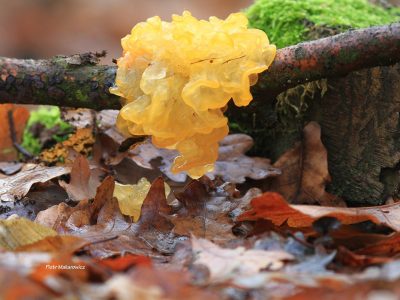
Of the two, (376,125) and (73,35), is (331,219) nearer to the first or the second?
(376,125)

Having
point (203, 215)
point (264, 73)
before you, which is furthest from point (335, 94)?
point (203, 215)

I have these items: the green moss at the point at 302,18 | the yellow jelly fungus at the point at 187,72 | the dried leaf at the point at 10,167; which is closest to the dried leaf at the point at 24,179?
the dried leaf at the point at 10,167

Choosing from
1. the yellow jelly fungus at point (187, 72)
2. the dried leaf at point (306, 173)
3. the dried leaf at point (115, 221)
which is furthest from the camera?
the dried leaf at point (306, 173)

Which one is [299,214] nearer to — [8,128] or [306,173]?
[306,173]

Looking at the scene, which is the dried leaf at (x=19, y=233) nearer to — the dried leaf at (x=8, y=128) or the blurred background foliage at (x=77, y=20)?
the dried leaf at (x=8, y=128)

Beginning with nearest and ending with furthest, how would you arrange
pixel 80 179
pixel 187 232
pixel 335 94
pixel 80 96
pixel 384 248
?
1. pixel 384 248
2. pixel 187 232
3. pixel 80 96
4. pixel 80 179
5. pixel 335 94

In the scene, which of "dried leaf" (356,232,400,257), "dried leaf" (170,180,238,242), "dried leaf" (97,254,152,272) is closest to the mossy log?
"dried leaf" (170,180,238,242)

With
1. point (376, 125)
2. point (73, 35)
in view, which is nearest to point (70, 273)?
point (376, 125)

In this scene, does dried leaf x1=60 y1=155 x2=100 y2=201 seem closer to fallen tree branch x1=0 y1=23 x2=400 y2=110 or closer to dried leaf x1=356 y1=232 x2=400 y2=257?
fallen tree branch x1=0 y1=23 x2=400 y2=110
